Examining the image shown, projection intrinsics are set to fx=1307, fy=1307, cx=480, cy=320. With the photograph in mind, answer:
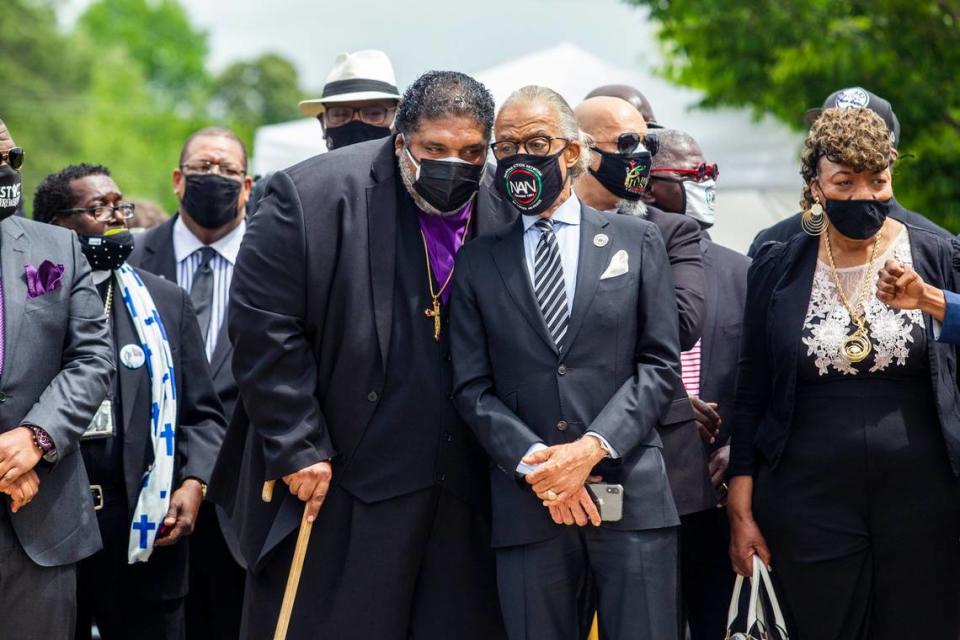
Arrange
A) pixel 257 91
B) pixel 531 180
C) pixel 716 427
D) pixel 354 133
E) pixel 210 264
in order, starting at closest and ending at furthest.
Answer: pixel 531 180 < pixel 716 427 < pixel 354 133 < pixel 210 264 < pixel 257 91

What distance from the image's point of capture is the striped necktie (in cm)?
449

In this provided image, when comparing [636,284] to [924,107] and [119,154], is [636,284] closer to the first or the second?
Result: [924,107]

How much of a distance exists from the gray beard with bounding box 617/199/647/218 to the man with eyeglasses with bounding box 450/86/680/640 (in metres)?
0.51

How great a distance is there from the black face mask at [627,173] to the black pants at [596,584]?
1.47 metres

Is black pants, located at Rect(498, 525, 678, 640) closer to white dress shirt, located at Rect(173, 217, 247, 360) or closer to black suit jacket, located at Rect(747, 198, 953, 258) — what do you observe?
black suit jacket, located at Rect(747, 198, 953, 258)

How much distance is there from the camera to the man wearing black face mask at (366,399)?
4602mm

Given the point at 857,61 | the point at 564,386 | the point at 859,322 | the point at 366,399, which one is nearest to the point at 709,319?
the point at 859,322

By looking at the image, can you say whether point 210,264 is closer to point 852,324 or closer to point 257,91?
point 852,324

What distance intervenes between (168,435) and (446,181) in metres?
1.86

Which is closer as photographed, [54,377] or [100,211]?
[54,377]

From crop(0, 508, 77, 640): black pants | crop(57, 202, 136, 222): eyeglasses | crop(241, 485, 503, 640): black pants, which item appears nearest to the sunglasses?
crop(241, 485, 503, 640): black pants

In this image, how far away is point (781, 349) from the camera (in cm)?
473

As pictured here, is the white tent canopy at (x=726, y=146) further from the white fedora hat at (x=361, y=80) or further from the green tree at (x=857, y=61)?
the white fedora hat at (x=361, y=80)

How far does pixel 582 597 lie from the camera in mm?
Result: 4473
